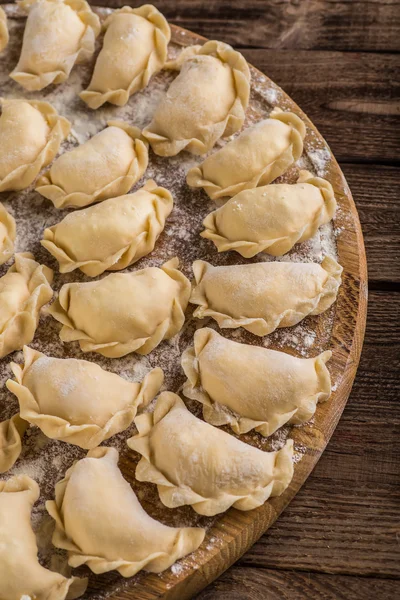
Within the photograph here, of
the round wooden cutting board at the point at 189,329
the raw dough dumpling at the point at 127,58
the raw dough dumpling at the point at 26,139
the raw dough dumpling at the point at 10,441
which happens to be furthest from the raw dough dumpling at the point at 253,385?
the raw dough dumpling at the point at 127,58

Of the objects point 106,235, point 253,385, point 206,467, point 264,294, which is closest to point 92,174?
point 106,235

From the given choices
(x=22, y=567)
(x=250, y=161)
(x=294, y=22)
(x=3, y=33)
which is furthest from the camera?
(x=294, y=22)

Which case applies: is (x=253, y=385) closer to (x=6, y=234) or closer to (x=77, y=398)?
(x=77, y=398)

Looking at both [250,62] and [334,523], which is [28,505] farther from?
[250,62]

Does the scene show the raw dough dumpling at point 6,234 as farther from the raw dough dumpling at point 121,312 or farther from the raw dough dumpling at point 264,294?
the raw dough dumpling at point 264,294

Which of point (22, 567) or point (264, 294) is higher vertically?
point (264, 294)

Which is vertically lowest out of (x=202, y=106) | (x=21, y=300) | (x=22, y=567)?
(x=22, y=567)
